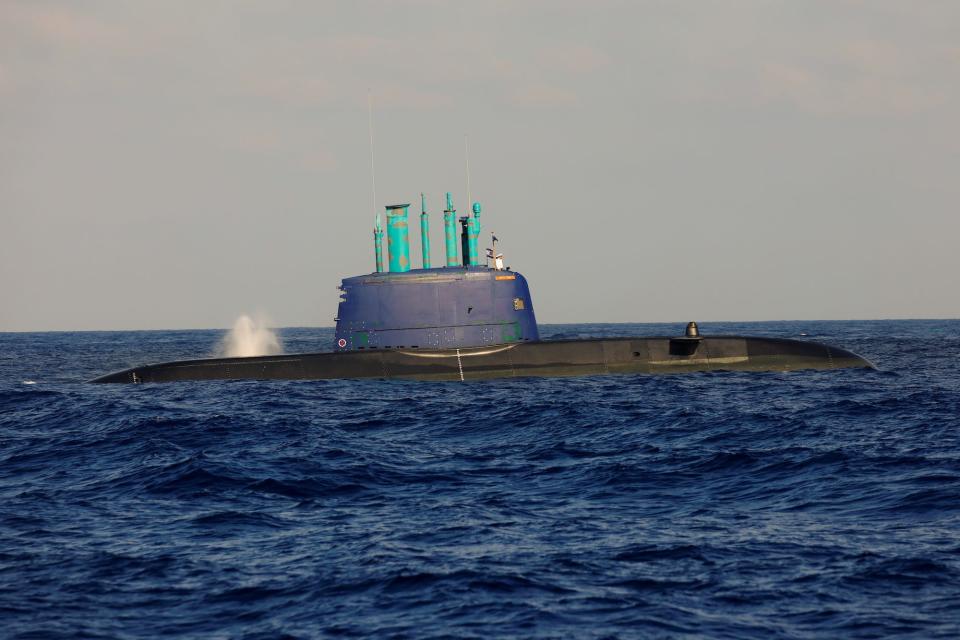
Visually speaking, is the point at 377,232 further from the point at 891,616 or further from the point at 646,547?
the point at 891,616

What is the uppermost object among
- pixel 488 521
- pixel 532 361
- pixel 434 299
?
pixel 434 299

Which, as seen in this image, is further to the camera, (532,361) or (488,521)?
(532,361)

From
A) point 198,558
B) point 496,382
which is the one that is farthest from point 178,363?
point 198,558

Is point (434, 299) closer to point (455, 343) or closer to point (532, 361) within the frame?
point (455, 343)

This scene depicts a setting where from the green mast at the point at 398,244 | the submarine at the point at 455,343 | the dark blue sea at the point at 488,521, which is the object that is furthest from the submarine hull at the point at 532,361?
the dark blue sea at the point at 488,521

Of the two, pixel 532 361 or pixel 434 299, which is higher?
pixel 434 299

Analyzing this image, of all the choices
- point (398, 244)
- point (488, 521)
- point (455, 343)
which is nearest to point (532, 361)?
point (455, 343)

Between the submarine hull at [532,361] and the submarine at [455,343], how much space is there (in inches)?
1.4

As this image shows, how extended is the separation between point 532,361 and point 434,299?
414 cm

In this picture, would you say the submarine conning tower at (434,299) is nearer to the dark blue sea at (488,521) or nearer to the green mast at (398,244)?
the green mast at (398,244)

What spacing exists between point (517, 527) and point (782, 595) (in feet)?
14.5

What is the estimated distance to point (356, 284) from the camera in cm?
3838

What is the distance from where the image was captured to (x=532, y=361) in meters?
38.7

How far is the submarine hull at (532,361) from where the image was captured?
37.9m
